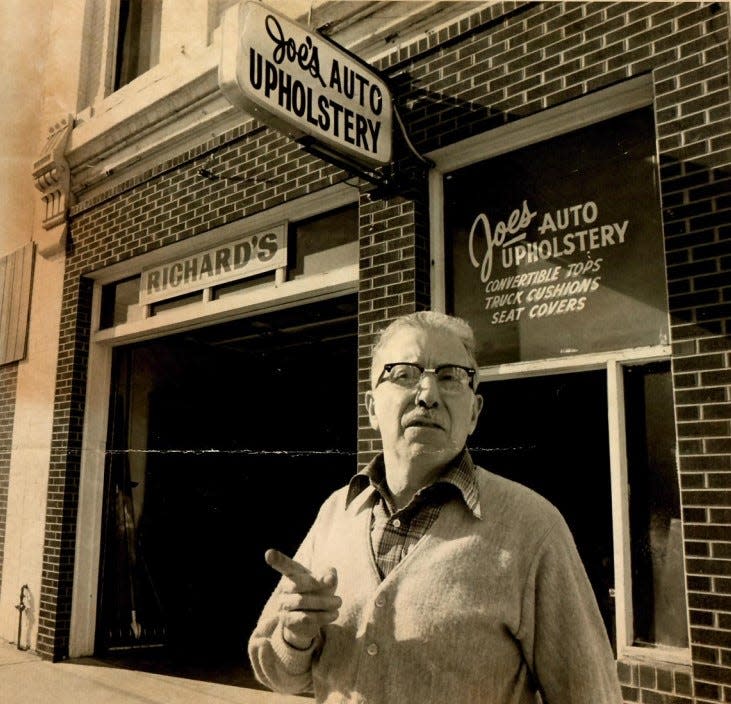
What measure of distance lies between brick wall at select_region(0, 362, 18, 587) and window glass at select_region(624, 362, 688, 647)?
6.55 m

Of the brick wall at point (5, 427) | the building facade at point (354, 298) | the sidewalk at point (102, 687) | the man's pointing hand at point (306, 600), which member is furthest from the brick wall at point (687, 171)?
the brick wall at point (5, 427)

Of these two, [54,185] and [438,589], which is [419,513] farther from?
[54,185]

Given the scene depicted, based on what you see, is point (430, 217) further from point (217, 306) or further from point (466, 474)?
point (466, 474)

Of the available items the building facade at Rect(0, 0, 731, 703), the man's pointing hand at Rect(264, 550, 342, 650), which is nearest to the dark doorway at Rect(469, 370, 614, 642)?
the building facade at Rect(0, 0, 731, 703)

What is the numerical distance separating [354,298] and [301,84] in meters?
1.66

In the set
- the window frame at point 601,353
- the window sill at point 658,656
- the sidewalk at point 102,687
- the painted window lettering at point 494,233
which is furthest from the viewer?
the sidewalk at point 102,687

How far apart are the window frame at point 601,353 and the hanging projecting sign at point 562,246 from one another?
2.0 inches

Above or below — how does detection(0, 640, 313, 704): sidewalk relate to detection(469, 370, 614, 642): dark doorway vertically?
below

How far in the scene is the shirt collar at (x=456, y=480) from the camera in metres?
1.71

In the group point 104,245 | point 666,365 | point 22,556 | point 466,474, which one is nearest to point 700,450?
point 666,365

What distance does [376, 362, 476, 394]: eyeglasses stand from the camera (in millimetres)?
1812

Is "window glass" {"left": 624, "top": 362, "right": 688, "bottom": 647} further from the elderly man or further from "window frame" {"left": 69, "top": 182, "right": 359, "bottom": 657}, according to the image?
"window frame" {"left": 69, "top": 182, "right": 359, "bottom": 657}

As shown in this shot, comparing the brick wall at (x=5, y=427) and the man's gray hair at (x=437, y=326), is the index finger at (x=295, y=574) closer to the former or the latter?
the man's gray hair at (x=437, y=326)

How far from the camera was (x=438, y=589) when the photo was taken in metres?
1.62
